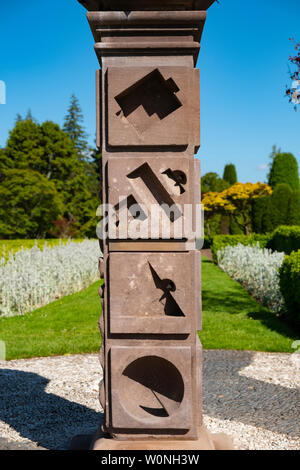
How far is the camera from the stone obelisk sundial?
213 centimetres

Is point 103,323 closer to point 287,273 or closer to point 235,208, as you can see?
point 287,273

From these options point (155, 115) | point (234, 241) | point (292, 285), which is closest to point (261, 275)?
point (292, 285)

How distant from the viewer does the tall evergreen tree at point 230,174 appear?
3034 centimetres

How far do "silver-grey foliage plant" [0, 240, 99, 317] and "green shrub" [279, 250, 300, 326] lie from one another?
4.43m

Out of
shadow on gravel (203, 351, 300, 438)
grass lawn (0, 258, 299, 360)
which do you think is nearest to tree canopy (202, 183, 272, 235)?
grass lawn (0, 258, 299, 360)

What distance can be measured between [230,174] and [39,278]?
24639 millimetres

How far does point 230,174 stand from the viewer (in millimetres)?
30578

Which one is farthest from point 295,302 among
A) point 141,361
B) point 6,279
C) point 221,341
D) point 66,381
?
point 6,279

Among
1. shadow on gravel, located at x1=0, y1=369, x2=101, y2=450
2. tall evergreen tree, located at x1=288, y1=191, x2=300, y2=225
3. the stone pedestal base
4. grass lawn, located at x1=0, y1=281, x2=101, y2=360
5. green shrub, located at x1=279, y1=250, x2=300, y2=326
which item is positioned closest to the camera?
the stone pedestal base

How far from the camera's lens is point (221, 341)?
A: 17.2ft

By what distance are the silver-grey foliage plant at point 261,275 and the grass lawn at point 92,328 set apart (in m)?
0.28

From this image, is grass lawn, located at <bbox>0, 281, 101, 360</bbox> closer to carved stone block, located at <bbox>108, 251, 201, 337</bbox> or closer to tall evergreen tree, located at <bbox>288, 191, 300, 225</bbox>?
carved stone block, located at <bbox>108, 251, 201, 337</bbox>

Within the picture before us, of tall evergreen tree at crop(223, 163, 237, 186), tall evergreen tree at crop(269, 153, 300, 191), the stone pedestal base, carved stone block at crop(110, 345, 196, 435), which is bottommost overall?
the stone pedestal base

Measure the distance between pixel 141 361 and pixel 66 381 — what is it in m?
2.03
